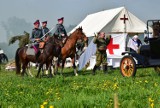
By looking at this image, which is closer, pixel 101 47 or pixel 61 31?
pixel 101 47

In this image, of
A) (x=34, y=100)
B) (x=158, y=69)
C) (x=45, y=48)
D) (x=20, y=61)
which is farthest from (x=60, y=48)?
(x=34, y=100)

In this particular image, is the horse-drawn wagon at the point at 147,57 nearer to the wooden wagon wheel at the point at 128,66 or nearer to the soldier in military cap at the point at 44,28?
the wooden wagon wheel at the point at 128,66

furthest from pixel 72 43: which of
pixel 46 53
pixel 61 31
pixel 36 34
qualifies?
pixel 46 53

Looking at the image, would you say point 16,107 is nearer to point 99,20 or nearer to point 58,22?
point 58,22

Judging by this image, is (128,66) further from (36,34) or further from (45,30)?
(45,30)

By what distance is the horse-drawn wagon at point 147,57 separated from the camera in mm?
13520

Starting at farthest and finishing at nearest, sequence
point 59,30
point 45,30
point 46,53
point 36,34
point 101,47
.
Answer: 1. point 59,30
2. point 45,30
3. point 36,34
4. point 101,47
5. point 46,53

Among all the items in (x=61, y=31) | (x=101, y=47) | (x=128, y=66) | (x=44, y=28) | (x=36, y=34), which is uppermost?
(x=44, y=28)

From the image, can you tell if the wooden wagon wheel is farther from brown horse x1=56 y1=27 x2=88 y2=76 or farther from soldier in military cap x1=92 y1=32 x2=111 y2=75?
brown horse x1=56 y1=27 x2=88 y2=76

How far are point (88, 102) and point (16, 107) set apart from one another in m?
1.28

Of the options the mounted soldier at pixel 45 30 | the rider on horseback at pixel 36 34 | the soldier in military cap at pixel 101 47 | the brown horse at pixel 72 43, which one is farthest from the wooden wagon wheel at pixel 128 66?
the mounted soldier at pixel 45 30

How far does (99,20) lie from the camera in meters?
29.4

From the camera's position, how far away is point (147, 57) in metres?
14.0

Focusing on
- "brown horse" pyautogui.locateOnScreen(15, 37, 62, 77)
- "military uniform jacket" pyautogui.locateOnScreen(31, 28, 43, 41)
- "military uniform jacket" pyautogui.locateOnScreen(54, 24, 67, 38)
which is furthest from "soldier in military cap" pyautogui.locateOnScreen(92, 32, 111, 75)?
"military uniform jacket" pyautogui.locateOnScreen(31, 28, 43, 41)
